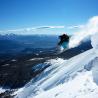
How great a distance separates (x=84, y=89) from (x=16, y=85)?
101 m

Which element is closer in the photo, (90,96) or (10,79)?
(90,96)

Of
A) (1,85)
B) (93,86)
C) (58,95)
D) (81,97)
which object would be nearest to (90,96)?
(81,97)

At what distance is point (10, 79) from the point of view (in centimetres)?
14050

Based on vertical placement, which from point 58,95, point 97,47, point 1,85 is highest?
point 97,47

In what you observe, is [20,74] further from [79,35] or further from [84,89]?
[84,89]

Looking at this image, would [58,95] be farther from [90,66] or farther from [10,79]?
[10,79]

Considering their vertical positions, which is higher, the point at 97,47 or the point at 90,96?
the point at 97,47

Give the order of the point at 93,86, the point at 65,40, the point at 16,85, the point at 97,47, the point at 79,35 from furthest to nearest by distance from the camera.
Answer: the point at 16,85, the point at 79,35, the point at 65,40, the point at 97,47, the point at 93,86

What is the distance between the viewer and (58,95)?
28.2m

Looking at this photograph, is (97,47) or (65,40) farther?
(65,40)

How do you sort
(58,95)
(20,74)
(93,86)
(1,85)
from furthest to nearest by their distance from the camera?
(20,74), (1,85), (58,95), (93,86)

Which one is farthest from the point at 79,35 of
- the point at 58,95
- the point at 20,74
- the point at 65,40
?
the point at 58,95

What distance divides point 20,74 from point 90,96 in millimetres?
125060

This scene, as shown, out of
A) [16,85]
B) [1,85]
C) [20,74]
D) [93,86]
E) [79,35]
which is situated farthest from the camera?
[20,74]
